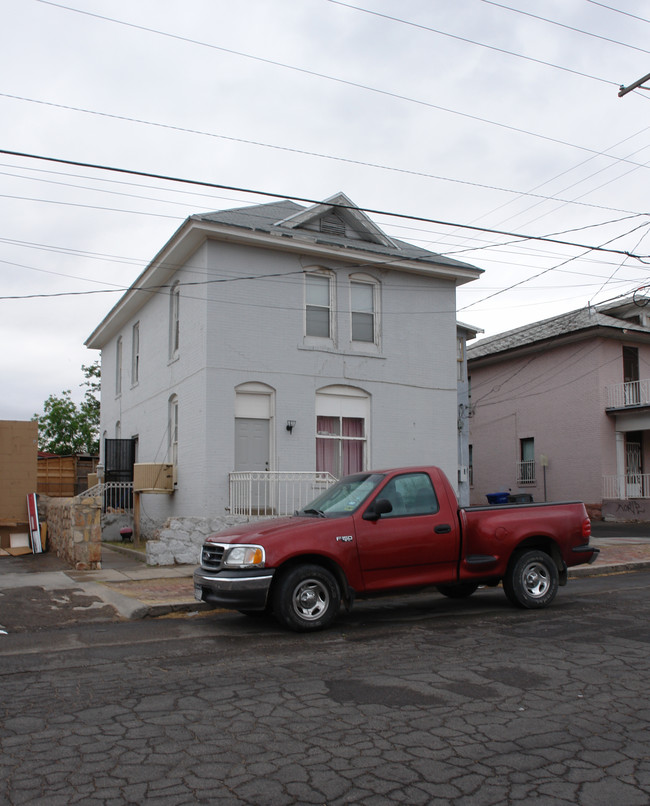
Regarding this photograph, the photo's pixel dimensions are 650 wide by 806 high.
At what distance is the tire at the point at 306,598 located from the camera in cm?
795

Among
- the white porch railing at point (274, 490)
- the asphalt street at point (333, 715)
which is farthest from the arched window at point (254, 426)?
the asphalt street at point (333, 715)

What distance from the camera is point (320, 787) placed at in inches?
152

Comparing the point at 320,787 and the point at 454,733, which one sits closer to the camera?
the point at 320,787

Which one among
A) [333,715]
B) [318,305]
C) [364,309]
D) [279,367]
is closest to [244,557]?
[333,715]

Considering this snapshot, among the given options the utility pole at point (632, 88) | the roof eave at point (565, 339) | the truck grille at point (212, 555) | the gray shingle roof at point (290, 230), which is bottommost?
the truck grille at point (212, 555)

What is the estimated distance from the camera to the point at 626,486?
1117 inches

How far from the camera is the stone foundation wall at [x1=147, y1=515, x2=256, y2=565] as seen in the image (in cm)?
1391

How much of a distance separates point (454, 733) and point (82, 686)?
3.05m

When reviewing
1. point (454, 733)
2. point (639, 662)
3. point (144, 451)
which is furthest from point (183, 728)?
point (144, 451)

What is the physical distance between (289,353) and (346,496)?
8.38 m

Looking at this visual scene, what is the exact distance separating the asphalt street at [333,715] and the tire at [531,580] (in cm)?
79

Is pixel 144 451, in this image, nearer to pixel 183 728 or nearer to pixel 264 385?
pixel 264 385

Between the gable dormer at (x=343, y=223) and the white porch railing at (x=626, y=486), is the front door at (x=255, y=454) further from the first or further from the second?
the white porch railing at (x=626, y=486)

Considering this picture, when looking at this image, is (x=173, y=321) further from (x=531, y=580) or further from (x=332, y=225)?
(x=531, y=580)
